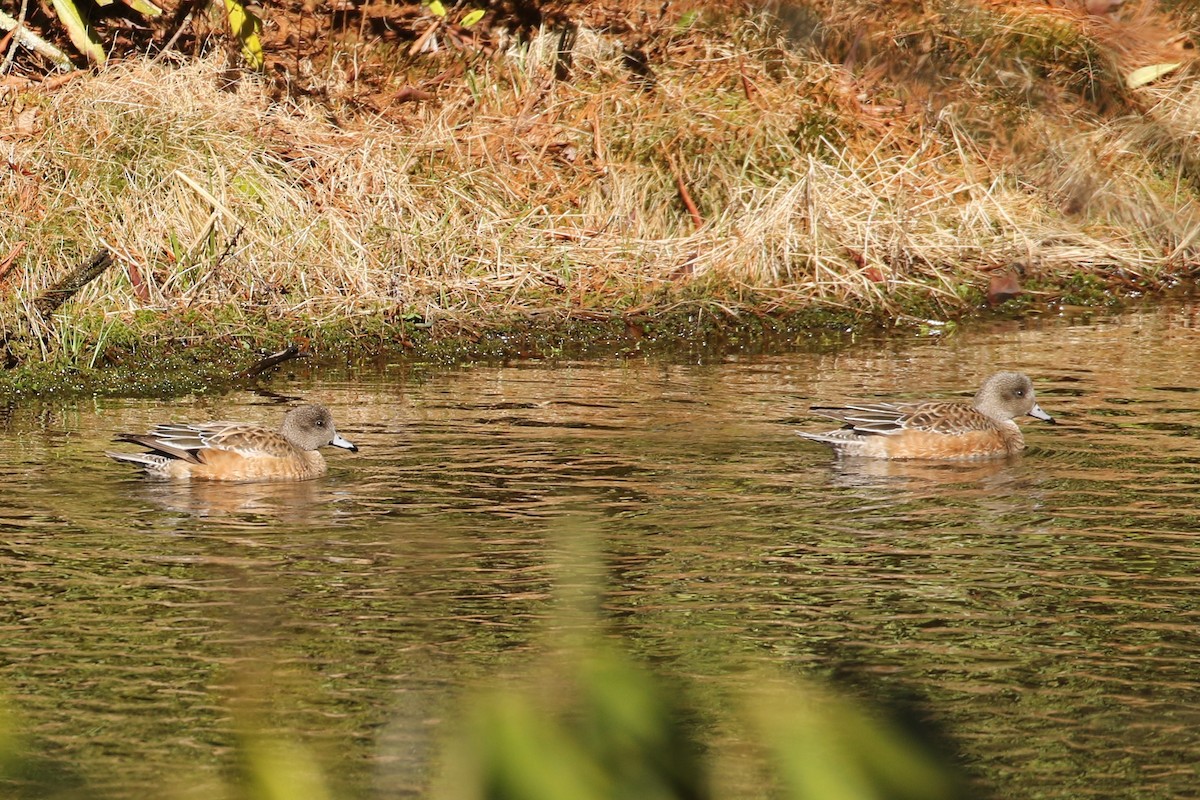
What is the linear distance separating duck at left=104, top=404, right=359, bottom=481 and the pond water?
12cm

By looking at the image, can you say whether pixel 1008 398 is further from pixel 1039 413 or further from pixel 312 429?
pixel 312 429

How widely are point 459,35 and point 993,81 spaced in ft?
15.2

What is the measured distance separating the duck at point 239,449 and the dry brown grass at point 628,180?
9.99 ft

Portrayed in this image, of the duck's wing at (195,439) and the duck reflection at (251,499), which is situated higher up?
the duck's wing at (195,439)

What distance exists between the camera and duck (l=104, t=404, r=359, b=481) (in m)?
8.81

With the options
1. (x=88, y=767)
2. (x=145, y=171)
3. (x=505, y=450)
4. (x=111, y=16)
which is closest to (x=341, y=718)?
(x=88, y=767)

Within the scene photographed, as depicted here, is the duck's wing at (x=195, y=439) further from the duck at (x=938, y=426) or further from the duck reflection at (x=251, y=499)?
the duck at (x=938, y=426)

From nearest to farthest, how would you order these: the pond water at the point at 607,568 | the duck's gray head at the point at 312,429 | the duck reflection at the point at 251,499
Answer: the pond water at the point at 607,568 < the duck reflection at the point at 251,499 < the duck's gray head at the point at 312,429

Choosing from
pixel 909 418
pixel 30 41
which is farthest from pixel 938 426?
pixel 30 41

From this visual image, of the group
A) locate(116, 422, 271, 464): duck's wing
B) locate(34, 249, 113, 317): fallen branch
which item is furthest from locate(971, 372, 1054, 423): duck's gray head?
locate(34, 249, 113, 317): fallen branch

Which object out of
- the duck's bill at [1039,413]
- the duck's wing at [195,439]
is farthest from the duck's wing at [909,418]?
Result: the duck's wing at [195,439]

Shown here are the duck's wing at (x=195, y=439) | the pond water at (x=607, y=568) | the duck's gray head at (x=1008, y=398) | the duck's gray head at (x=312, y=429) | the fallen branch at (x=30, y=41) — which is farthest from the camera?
the fallen branch at (x=30, y=41)

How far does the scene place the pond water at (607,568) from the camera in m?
5.31

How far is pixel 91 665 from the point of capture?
19.6 ft
